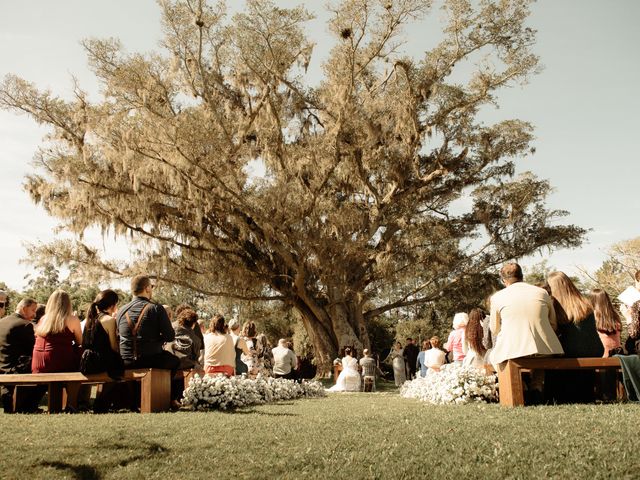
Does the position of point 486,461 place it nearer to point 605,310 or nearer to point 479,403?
point 479,403

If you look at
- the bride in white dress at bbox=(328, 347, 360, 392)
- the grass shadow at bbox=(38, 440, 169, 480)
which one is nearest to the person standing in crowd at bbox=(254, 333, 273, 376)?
the bride in white dress at bbox=(328, 347, 360, 392)

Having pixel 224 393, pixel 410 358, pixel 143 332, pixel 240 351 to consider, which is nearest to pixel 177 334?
pixel 224 393

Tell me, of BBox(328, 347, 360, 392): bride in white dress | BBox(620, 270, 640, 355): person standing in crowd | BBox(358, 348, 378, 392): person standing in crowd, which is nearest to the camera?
BBox(620, 270, 640, 355): person standing in crowd

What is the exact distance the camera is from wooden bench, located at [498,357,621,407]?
5.80m

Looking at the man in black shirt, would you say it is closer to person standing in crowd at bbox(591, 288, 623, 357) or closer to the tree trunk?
person standing in crowd at bbox(591, 288, 623, 357)

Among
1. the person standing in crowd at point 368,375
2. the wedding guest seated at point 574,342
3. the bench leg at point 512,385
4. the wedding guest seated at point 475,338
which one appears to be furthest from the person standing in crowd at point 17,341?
the person standing in crowd at point 368,375

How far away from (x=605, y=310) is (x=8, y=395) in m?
7.15

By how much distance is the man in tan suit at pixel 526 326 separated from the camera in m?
5.89

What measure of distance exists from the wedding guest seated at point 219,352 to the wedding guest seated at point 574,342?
491 centimetres

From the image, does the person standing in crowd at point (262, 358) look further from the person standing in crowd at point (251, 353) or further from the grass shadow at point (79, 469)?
the grass shadow at point (79, 469)

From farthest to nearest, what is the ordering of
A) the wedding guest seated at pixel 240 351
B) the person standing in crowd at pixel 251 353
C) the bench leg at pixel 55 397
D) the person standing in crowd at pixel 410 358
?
the person standing in crowd at pixel 410 358, the person standing in crowd at pixel 251 353, the wedding guest seated at pixel 240 351, the bench leg at pixel 55 397

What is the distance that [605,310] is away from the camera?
6844mm

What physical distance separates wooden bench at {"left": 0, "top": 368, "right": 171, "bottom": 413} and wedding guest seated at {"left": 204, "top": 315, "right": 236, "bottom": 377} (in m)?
2.44

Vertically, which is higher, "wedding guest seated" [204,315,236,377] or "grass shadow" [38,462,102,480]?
"wedding guest seated" [204,315,236,377]
